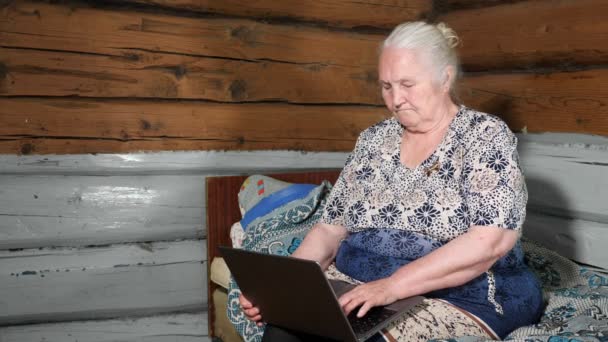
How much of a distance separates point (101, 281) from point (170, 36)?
105 cm

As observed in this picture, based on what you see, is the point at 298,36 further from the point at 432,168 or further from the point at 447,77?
the point at 432,168

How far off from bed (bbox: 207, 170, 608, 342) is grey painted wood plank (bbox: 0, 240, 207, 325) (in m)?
0.15

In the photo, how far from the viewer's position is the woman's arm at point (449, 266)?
1.75 metres

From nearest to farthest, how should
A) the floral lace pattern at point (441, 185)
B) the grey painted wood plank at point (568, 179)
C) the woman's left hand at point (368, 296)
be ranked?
the woman's left hand at point (368, 296) < the floral lace pattern at point (441, 185) < the grey painted wood plank at point (568, 179)

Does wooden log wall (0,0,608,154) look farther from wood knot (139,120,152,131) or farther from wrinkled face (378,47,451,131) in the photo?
wrinkled face (378,47,451,131)

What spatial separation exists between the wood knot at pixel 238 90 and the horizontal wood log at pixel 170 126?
5 centimetres

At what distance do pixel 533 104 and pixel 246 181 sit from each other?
1196 millimetres

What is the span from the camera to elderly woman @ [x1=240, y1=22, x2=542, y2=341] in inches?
69.3

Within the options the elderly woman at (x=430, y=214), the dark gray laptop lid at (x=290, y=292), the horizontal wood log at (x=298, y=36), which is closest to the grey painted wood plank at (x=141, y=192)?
the horizontal wood log at (x=298, y=36)

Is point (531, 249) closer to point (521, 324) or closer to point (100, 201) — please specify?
point (521, 324)

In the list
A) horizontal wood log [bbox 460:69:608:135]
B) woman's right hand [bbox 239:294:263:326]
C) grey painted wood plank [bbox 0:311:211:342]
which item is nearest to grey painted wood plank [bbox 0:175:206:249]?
grey painted wood plank [bbox 0:311:211:342]

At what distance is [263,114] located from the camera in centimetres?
309

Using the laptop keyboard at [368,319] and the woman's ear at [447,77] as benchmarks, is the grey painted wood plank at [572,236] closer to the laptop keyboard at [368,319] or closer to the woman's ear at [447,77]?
the woman's ear at [447,77]

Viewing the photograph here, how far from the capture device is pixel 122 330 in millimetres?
3004
